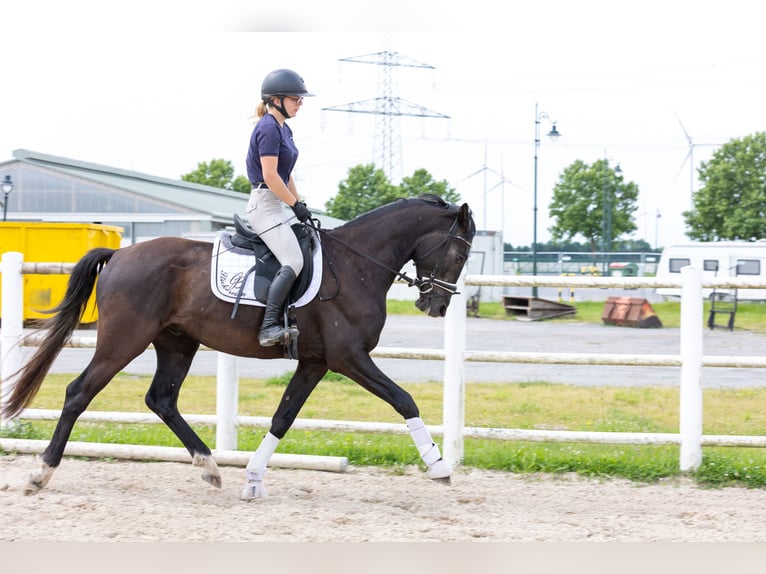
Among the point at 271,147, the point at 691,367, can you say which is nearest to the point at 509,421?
the point at 691,367

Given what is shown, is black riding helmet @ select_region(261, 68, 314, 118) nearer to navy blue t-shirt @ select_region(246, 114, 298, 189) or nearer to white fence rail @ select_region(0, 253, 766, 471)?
navy blue t-shirt @ select_region(246, 114, 298, 189)

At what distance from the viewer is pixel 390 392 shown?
533 cm

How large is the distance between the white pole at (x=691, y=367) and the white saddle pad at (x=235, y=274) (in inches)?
117

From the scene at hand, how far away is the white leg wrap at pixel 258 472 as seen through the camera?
17.9 feet

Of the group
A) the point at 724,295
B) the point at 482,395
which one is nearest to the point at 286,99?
the point at 482,395

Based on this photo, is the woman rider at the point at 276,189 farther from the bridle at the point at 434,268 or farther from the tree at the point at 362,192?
the tree at the point at 362,192

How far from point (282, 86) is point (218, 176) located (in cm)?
6740

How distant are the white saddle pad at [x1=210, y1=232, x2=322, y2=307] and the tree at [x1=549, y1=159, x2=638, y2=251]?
6063cm

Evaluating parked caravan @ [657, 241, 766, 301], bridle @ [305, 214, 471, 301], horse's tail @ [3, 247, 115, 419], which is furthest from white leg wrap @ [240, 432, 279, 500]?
parked caravan @ [657, 241, 766, 301]

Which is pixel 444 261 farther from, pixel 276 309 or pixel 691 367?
pixel 691 367

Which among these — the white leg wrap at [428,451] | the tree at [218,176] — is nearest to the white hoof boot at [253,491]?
the white leg wrap at [428,451]

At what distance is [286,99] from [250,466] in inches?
99.6

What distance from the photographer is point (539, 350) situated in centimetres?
1669

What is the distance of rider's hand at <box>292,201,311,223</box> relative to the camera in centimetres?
536
